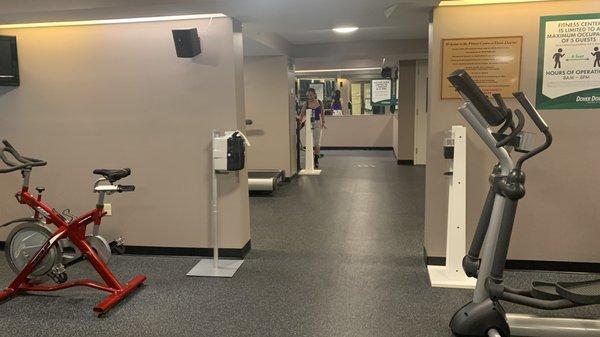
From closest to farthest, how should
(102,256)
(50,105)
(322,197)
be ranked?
(102,256)
(50,105)
(322,197)

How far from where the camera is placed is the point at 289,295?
3277 mm

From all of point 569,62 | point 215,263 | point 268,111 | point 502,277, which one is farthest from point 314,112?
point 502,277

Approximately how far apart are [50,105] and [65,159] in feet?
1.66

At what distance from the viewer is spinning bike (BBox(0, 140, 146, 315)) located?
10.5 ft

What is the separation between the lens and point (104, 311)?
301cm

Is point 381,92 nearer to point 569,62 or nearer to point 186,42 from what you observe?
point 569,62

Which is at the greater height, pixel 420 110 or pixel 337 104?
pixel 337 104

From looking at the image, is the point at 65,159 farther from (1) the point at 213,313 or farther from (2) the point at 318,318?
(2) the point at 318,318

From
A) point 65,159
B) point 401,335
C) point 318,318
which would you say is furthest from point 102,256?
point 401,335

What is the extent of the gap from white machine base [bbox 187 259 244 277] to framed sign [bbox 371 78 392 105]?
9529mm

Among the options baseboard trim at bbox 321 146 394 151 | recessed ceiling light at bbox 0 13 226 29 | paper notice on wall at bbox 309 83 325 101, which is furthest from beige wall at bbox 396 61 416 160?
recessed ceiling light at bbox 0 13 226 29

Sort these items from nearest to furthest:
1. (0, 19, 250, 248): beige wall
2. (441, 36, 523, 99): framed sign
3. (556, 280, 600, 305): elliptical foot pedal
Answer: (556, 280, 600, 305): elliptical foot pedal, (441, 36, 523, 99): framed sign, (0, 19, 250, 248): beige wall

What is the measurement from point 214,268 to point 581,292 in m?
2.63

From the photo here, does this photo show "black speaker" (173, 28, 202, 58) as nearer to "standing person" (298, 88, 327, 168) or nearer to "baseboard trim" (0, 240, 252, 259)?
"baseboard trim" (0, 240, 252, 259)
